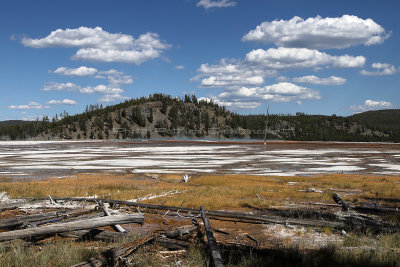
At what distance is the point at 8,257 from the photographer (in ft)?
22.7

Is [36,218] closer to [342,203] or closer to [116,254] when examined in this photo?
[116,254]

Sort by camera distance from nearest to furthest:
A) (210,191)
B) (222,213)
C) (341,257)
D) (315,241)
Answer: (341,257) → (315,241) → (222,213) → (210,191)

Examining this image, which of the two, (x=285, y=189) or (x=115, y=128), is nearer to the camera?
(x=285, y=189)

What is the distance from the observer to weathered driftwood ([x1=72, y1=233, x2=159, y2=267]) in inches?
250

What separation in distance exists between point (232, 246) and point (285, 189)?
11.2m

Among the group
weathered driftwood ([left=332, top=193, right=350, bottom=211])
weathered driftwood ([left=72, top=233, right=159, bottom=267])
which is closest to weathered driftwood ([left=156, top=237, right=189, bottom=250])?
weathered driftwood ([left=72, top=233, right=159, bottom=267])

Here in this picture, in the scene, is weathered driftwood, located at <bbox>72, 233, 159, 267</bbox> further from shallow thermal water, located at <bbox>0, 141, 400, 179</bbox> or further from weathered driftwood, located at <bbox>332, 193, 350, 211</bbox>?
shallow thermal water, located at <bbox>0, 141, 400, 179</bbox>

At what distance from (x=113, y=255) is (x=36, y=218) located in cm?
524

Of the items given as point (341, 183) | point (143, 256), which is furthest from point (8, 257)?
point (341, 183)

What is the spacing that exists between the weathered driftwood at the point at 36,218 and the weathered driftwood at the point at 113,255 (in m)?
4.57

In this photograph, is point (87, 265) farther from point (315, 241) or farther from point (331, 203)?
point (331, 203)

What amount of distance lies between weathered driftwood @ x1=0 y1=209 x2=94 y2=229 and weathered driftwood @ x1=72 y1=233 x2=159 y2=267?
4.57 m

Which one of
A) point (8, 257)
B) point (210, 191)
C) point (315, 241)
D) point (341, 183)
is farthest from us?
point (341, 183)

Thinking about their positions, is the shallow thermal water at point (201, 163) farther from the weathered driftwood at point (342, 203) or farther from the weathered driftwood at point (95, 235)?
the weathered driftwood at point (95, 235)
